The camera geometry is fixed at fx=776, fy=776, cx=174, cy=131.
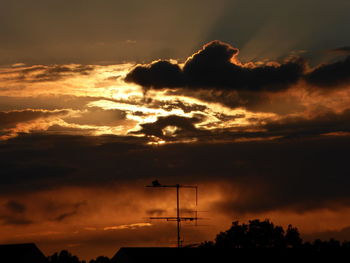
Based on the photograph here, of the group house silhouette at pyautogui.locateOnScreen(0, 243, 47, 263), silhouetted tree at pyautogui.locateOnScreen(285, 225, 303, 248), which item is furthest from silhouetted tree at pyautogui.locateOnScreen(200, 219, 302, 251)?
house silhouette at pyautogui.locateOnScreen(0, 243, 47, 263)

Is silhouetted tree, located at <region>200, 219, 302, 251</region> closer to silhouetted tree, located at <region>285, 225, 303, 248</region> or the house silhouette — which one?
silhouetted tree, located at <region>285, 225, 303, 248</region>

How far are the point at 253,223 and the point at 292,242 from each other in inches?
338

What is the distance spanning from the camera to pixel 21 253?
90.6 m

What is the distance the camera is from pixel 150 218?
8112 cm

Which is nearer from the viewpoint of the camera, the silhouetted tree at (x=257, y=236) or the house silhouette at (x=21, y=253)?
the house silhouette at (x=21, y=253)

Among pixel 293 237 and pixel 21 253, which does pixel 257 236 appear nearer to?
pixel 293 237

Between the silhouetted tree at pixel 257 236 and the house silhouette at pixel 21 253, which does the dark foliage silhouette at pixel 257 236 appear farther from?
the house silhouette at pixel 21 253

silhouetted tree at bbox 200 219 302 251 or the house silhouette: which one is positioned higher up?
silhouetted tree at bbox 200 219 302 251

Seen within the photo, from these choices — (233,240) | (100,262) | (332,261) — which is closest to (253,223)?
(233,240)

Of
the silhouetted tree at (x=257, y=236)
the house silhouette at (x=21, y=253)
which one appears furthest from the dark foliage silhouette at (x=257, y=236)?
the house silhouette at (x=21, y=253)

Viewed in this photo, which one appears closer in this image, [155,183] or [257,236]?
[155,183]

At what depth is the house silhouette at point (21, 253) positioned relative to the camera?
88.2 metres

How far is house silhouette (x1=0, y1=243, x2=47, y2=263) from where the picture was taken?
289ft

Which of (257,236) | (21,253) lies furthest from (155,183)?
(257,236)
